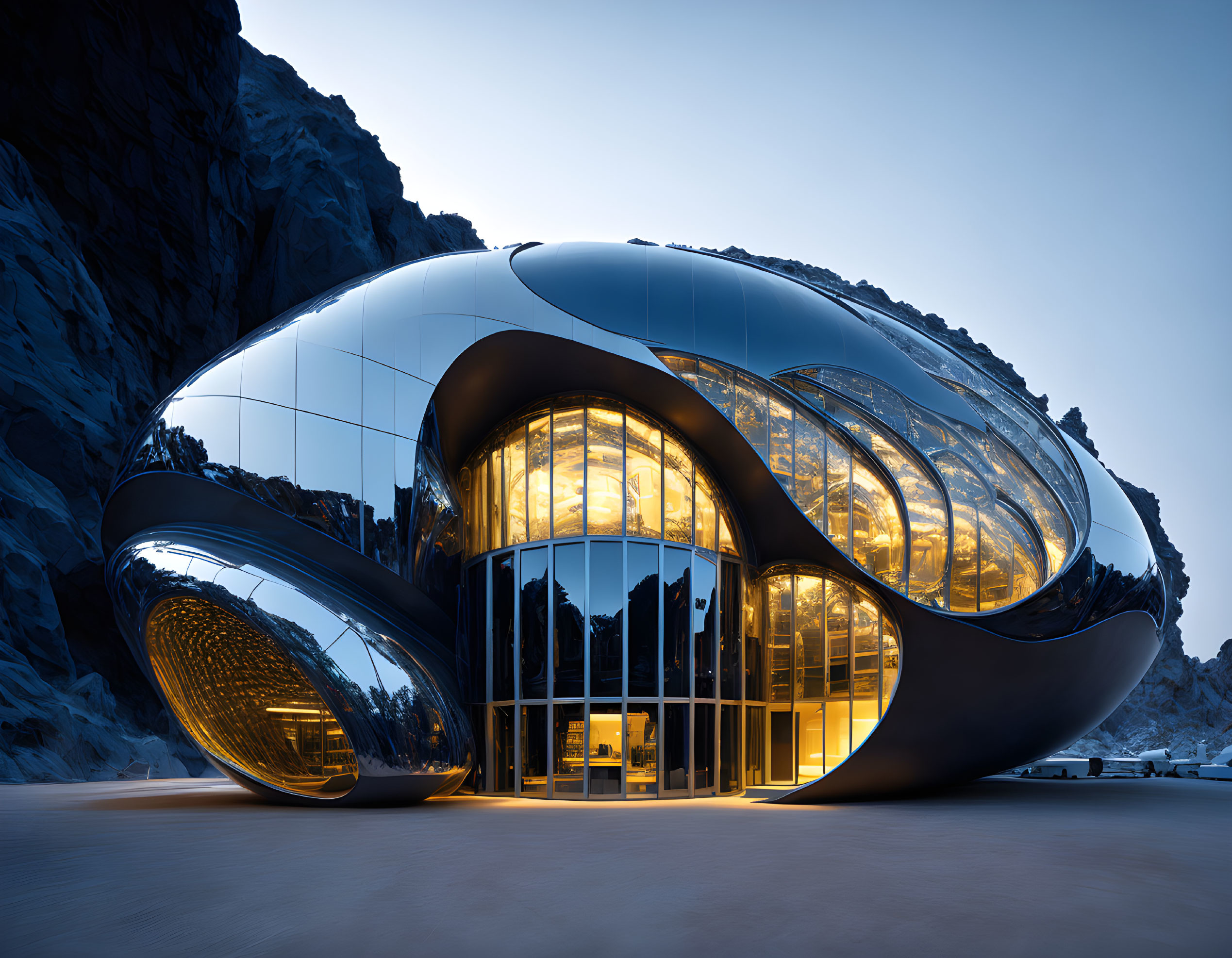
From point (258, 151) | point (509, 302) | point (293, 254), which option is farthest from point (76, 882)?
point (258, 151)

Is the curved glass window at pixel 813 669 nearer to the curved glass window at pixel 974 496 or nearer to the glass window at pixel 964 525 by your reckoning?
the glass window at pixel 964 525

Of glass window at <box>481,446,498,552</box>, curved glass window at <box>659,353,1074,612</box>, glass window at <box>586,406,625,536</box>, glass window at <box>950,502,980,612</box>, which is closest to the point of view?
glass window at <box>950,502,980,612</box>

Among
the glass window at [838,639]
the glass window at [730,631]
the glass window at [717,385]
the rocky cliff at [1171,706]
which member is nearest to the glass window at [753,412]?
the glass window at [717,385]

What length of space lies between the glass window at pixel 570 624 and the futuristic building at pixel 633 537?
60mm

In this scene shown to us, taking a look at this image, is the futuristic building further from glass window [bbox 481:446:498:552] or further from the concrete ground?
the concrete ground

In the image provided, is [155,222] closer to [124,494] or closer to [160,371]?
[160,371]

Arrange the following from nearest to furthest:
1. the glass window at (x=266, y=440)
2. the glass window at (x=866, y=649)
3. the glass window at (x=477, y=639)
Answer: the glass window at (x=266, y=440) → the glass window at (x=866, y=649) → the glass window at (x=477, y=639)

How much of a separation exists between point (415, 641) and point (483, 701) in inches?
98.8

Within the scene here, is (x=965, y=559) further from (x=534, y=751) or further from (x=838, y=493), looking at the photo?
(x=534, y=751)

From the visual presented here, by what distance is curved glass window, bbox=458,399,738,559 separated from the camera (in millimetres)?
18797

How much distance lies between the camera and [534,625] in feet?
60.8

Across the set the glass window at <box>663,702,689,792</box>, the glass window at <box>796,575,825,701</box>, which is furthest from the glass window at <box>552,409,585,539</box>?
the glass window at <box>796,575,825,701</box>

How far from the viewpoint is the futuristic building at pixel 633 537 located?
16.3 m

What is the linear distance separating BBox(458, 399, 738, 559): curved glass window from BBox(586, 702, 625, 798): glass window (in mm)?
3722
